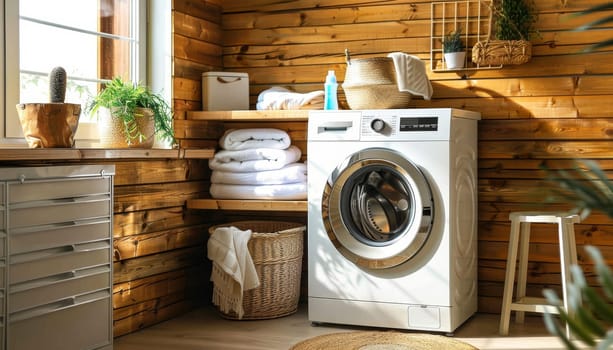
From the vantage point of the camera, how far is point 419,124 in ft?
11.2

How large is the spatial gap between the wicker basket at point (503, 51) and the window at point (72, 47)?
5.42 feet

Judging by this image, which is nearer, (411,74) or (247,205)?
→ (411,74)

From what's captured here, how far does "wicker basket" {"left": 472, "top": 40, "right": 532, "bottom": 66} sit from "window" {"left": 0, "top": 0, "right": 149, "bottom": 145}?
165 cm

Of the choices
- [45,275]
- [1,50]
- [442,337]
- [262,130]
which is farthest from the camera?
[262,130]

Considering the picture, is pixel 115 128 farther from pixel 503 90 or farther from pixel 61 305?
pixel 503 90

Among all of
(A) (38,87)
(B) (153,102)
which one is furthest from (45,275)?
(B) (153,102)

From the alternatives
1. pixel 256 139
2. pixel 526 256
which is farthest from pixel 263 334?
pixel 526 256

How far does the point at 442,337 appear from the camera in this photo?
Answer: 335cm

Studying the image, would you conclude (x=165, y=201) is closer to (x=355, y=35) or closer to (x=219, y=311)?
(x=219, y=311)

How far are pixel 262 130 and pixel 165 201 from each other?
0.64 metres

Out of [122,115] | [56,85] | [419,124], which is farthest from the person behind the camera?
[419,124]

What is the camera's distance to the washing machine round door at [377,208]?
11.0 feet

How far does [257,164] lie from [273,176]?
0.11m

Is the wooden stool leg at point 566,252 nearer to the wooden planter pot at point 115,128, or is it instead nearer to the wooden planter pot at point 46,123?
the wooden planter pot at point 115,128
